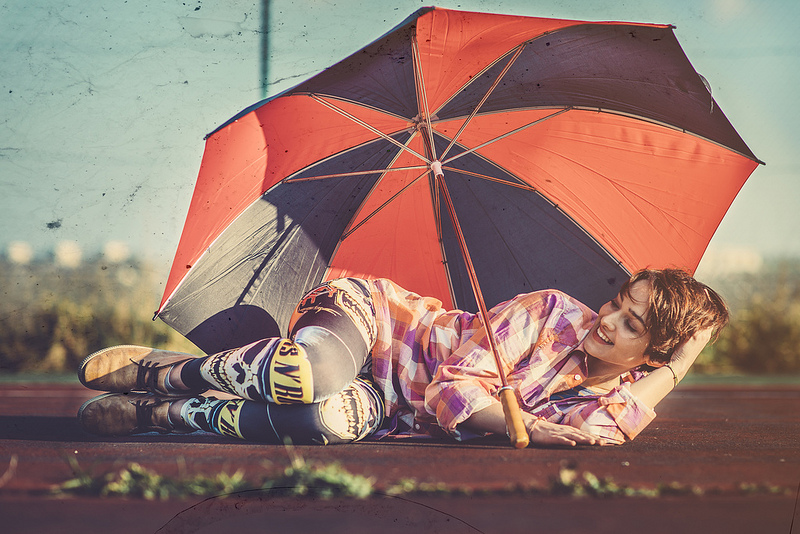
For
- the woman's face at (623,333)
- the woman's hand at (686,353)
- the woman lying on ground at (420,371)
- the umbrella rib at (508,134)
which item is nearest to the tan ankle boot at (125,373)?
the woman lying on ground at (420,371)

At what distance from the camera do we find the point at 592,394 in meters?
1.78

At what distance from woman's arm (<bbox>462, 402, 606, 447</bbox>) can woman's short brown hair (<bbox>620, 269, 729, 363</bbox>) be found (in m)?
0.35

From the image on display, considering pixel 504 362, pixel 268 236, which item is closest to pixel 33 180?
pixel 268 236

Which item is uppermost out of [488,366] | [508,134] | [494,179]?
[508,134]

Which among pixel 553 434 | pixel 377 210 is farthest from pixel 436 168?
pixel 553 434

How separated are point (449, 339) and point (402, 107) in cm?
77

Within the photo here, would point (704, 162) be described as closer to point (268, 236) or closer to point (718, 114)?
point (718, 114)

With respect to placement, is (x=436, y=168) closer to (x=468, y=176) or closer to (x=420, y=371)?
(x=468, y=176)

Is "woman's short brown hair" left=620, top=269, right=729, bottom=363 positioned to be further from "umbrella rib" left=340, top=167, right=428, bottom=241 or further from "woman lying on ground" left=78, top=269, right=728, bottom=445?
"umbrella rib" left=340, top=167, right=428, bottom=241

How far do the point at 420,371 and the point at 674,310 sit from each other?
803 mm

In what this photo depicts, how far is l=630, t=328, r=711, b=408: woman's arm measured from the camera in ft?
5.70

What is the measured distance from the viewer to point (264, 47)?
1994 mm

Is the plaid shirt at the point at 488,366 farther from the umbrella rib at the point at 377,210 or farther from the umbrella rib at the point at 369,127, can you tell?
the umbrella rib at the point at 369,127

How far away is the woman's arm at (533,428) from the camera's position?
1631 millimetres
